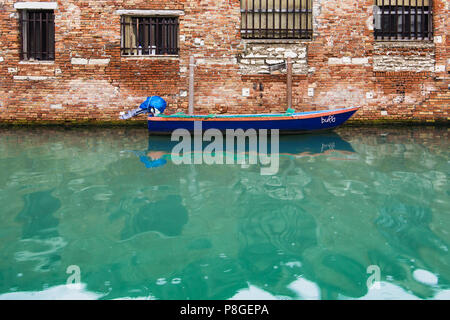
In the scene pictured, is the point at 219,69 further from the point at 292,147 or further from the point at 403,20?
the point at 403,20

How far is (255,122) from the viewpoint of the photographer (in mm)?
8227

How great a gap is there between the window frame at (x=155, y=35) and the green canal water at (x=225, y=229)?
504 centimetres

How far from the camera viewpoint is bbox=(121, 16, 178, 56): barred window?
9828mm

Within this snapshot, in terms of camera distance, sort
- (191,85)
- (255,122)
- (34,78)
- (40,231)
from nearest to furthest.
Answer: (40,231) < (255,122) < (191,85) < (34,78)

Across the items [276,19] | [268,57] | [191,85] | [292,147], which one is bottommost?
[292,147]

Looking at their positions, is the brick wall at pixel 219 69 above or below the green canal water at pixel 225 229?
above

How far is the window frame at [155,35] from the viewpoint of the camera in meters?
9.77

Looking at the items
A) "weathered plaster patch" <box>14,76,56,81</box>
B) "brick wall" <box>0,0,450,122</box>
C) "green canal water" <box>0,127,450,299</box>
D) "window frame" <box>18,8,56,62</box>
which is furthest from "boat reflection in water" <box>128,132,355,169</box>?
"window frame" <box>18,8,56,62</box>

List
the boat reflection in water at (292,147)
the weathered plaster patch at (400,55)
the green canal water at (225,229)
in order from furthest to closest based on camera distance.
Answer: the weathered plaster patch at (400,55) < the boat reflection in water at (292,147) < the green canal water at (225,229)

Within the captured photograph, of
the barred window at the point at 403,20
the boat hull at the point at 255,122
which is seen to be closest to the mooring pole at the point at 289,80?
the boat hull at the point at 255,122

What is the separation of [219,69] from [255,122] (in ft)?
7.98

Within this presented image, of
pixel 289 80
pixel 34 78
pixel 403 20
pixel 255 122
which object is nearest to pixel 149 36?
pixel 34 78

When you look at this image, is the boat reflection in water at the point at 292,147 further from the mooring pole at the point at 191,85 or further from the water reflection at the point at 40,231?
the water reflection at the point at 40,231

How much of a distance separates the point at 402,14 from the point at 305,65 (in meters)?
3.04
